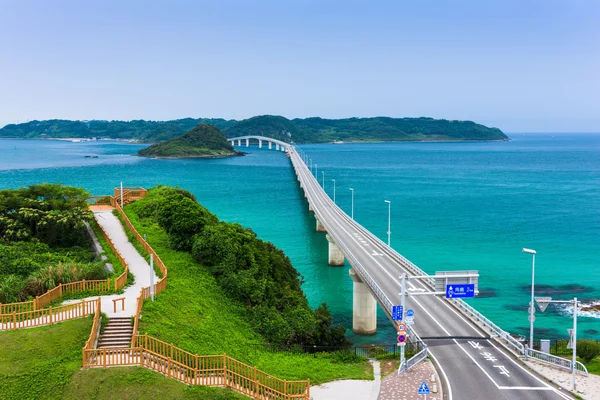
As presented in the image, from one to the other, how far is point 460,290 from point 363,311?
1542cm

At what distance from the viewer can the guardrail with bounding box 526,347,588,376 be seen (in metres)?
27.2

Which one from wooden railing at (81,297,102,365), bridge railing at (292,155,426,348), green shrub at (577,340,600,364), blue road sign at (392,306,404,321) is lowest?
green shrub at (577,340,600,364)

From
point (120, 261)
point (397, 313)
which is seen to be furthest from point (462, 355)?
point (120, 261)

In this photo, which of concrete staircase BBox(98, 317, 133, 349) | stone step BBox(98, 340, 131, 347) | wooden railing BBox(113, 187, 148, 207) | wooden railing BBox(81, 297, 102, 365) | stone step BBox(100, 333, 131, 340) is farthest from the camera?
wooden railing BBox(113, 187, 148, 207)

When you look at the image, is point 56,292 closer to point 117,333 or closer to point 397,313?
point 117,333

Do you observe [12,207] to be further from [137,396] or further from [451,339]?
[451,339]

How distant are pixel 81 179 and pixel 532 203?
120290 mm

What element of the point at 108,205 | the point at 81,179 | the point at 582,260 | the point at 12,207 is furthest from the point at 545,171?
the point at 12,207

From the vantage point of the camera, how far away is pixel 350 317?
49719 millimetres

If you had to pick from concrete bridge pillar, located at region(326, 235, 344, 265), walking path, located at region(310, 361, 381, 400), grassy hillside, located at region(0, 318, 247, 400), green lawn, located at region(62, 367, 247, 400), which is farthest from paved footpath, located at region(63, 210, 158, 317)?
concrete bridge pillar, located at region(326, 235, 344, 265)

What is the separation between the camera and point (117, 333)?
81.4 ft

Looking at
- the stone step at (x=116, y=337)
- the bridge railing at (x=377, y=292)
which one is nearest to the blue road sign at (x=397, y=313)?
the bridge railing at (x=377, y=292)

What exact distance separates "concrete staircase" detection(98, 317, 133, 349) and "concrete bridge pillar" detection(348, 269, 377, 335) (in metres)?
23.5

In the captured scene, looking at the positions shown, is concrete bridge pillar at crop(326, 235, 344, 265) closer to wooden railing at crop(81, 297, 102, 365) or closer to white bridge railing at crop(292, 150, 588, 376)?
white bridge railing at crop(292, 150, 588, 376)
